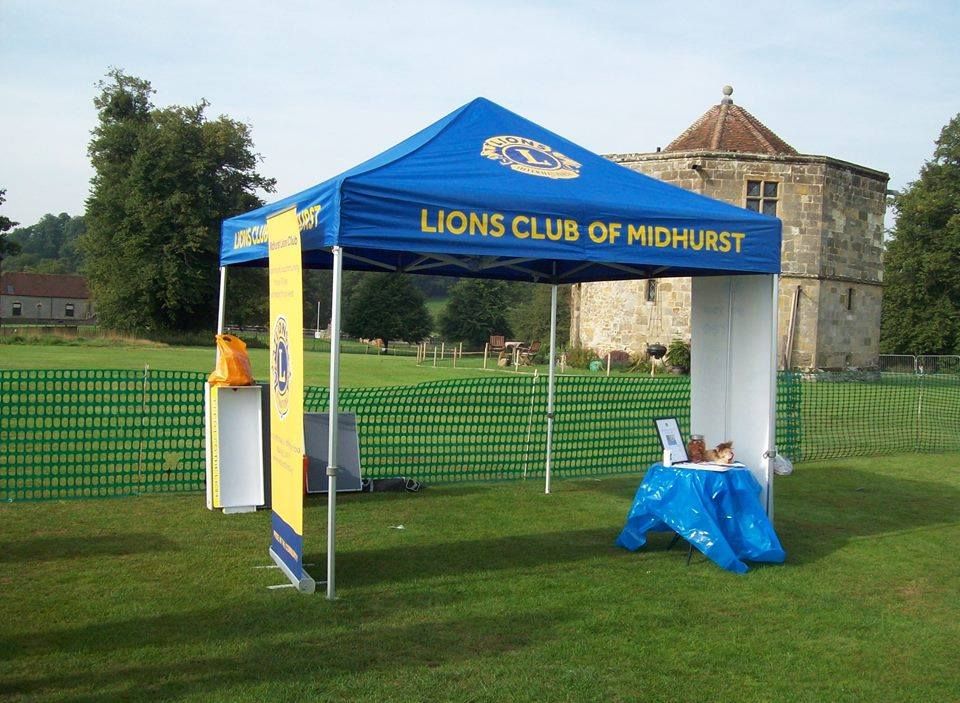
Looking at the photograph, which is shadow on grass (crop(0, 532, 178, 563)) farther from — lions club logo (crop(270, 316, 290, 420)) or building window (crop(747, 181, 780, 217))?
building window (crop(747, 181, 780, 217))

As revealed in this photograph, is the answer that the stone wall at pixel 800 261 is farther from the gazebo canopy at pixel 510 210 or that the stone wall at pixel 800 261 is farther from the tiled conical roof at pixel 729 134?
the gazebo canopy at pixel 510 210

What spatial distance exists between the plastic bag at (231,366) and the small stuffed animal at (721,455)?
4323 mm

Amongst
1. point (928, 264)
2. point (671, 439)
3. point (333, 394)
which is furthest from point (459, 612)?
point (928, 264)

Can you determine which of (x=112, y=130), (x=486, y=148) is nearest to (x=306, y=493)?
(x=486, y=148)

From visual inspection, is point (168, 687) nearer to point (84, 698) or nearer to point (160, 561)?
point (84, 698)

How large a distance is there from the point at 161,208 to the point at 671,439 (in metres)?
52.0

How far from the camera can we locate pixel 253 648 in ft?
17.0

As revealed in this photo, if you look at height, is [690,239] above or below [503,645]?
above

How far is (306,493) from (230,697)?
5107 millimetres

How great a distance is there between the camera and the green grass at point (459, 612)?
15.8ft

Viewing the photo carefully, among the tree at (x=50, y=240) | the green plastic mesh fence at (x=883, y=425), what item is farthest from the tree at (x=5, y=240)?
the tree at (x=50, y=240)

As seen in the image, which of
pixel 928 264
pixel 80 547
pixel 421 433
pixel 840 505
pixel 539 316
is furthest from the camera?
pixel 539 316

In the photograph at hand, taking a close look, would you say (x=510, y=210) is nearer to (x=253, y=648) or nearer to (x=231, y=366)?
(x=253, y=648)

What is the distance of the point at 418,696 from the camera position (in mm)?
Result: 4590
